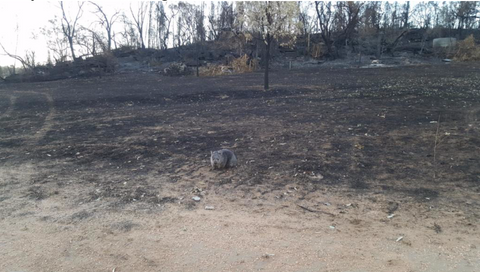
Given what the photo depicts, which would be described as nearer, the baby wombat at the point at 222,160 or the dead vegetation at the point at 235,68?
the baby wombat at the point at 222,160

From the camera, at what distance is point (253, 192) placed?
198 inches

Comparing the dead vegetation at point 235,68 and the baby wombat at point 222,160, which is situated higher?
the dead vegetation at point 235,68

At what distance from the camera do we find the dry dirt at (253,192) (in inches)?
136

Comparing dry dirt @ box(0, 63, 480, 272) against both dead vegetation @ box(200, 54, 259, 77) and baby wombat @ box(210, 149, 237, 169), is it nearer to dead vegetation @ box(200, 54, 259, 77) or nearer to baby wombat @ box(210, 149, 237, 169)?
baby wombat @ box(210, 149, 237, 169)

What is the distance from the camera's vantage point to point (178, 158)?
6582 millimetres

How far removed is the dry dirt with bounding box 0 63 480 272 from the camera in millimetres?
3467

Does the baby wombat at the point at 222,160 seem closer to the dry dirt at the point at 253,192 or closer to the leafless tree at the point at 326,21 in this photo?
the dry dirt at the point at 253,192

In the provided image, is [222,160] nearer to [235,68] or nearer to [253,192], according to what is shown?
[253,192]

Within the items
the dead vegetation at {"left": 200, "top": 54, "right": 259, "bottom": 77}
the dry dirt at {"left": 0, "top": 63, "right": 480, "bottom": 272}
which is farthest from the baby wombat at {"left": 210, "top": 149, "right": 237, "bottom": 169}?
the dead vegetation at {"left": 200, "top": 54, "right": 259, "bottom": 77}

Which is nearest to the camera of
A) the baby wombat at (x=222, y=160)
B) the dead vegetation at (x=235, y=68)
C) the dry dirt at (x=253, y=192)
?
the dry dirt at (x=253, y=192)

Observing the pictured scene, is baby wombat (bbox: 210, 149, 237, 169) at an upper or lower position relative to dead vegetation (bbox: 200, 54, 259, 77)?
lower

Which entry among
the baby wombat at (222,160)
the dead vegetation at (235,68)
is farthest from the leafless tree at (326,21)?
the baby wombat at (222,160)

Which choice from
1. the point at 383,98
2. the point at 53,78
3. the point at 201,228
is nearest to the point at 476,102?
the point at 383,98

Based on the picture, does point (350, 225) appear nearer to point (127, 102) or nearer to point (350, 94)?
point (350, 94)
